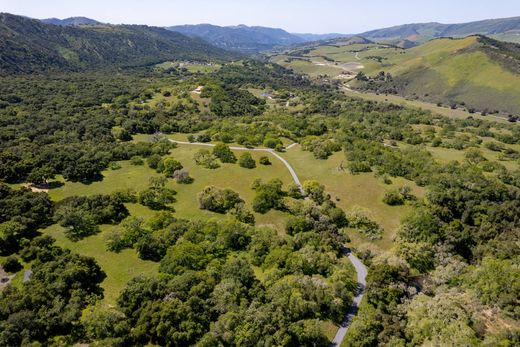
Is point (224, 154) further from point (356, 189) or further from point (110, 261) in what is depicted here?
point (110, 261)

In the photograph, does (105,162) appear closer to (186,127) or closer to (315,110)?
(186,127)


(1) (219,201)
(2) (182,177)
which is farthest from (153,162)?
(1) (219,201)

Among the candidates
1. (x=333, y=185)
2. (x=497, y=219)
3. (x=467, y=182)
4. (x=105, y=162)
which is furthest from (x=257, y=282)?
(x=105, y=162)

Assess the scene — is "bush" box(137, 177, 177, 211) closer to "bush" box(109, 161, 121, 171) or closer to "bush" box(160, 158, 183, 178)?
"bush" box(160, 158, 183, 178)

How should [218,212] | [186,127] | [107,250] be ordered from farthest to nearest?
[186,127], [218,212], [107,250]

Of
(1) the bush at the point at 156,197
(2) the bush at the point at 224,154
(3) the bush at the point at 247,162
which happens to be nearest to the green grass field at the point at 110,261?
(1) the bush at the point at 156,197

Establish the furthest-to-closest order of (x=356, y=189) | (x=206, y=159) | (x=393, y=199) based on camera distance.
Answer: (x=206, y=159), (x=356, y=189), (x=393, y=199)

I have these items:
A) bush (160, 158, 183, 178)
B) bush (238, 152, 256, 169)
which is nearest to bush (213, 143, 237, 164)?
bush (238, 152, 256, 169)
